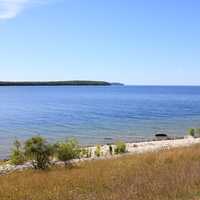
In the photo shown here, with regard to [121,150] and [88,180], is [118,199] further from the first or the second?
[121,150]

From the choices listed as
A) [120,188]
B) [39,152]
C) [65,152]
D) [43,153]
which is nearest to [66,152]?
[65,152]

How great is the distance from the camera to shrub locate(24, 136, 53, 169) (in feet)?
58.5

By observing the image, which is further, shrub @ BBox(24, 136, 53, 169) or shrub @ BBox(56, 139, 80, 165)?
shrub @ BBox(56, 139, 80, 165)

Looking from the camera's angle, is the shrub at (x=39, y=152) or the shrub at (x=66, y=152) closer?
the shrub at (x=39, y=152)

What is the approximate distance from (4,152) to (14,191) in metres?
22.1

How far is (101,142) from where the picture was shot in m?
37.0

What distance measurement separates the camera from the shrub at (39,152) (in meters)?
17.8

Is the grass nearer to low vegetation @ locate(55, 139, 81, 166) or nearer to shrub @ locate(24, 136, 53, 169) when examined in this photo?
shrub @ locate(24, 136, 53, 169)

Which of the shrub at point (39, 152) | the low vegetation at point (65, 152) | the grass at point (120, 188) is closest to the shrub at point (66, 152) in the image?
the low vegetation at point (65, 152)

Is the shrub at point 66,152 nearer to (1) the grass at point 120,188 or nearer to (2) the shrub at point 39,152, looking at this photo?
(2) the shrub at point 39,152

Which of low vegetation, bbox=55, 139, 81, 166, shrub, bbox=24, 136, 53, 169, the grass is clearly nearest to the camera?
the grass

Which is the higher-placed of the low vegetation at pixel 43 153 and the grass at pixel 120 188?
the grass at pixel 120 188

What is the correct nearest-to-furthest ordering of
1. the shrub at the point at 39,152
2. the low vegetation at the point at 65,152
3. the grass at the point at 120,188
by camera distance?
the grass at the point at 120,188 → the shrub at the point at 39,152 → the low vegetation at the point at 65,152

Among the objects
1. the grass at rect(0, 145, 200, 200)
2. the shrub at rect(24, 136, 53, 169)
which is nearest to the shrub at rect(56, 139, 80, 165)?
the shrub at rect(24, 136, 53, 169)
